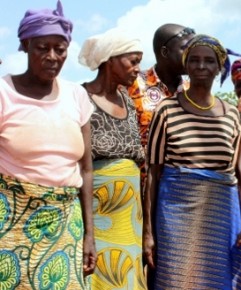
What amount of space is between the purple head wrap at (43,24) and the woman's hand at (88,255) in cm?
117

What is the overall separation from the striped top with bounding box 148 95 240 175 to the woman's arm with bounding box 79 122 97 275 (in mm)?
749

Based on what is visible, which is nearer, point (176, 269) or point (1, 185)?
point (1, 185)

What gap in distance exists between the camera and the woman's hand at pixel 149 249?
18.0 ft

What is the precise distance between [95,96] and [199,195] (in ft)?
3.17

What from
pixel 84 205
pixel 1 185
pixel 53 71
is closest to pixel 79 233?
pixel 84 205

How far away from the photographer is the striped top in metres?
5.38

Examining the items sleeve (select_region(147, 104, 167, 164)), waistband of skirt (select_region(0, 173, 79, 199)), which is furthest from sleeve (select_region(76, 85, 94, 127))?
sleeve (select_region(147, 104, 167, 164))

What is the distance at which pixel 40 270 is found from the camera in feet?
14.5

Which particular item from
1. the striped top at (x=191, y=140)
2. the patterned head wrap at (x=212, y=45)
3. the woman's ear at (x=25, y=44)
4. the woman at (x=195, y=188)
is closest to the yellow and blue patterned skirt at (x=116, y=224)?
the woman at (x=195, y=188)

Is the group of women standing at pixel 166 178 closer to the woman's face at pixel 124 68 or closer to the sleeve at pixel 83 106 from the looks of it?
the woman's face at pixel 124 68

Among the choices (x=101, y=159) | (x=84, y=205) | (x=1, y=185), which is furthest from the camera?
(x=101, y=159)

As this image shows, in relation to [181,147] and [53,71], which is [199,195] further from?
[53,71]

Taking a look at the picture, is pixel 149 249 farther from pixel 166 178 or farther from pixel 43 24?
pixel 43 24

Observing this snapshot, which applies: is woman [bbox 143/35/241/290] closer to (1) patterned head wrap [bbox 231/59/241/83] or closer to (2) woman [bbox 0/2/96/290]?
(2) woman [bbox 0/2/96/290]
